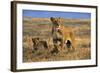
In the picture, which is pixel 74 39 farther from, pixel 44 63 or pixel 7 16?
pixel 7 16

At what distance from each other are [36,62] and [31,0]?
0.55 m

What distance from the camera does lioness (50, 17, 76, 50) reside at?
6.94ft

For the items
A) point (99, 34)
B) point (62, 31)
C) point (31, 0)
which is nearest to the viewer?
point (31, 0)

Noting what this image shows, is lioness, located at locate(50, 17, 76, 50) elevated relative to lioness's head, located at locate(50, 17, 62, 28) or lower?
lower

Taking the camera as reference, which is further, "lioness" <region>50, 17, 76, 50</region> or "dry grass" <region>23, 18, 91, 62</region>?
"lioness" <region>50, 17, 76, 50</region>

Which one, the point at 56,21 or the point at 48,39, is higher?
the point at 56,21

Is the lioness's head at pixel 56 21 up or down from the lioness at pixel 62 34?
up

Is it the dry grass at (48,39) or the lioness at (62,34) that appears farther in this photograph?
the lioness at (62,34)

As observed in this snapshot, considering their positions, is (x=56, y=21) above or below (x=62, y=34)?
above

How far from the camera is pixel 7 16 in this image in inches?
74.8

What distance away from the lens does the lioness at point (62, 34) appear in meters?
2.12

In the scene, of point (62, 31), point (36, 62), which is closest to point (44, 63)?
point (36, 62)

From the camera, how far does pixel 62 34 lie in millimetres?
2145

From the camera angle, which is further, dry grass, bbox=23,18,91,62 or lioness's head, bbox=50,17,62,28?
lioness's head, bbox=50,17,62,28
